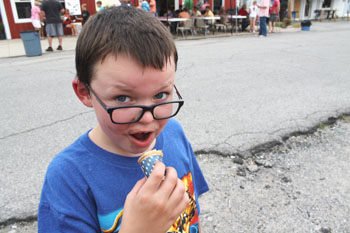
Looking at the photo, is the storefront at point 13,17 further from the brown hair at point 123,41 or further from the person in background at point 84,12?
the brown hair at point 123,41

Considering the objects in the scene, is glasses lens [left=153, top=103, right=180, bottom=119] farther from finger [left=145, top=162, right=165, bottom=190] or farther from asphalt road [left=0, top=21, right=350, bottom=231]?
asphalt road [left=0, top=21, right=350, bottom=231]

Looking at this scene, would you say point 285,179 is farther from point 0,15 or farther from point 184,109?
point 0,15

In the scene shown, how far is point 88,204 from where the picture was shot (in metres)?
1.00

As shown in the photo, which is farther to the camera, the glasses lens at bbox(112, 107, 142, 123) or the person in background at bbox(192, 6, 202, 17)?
the person in background at bbox(192, 6, 202, 17)

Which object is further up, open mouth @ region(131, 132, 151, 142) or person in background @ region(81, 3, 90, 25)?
person in background @ region(81, 3, 90, 25)

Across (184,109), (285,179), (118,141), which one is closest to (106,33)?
(118,141)

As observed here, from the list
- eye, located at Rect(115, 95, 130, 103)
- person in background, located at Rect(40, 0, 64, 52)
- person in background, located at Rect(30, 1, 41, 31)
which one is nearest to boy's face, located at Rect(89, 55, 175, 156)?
eye, located at Rect(115, 95, 130, 103)

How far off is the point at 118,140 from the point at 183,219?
45cm

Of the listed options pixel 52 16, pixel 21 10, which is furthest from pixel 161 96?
pixel 21 10

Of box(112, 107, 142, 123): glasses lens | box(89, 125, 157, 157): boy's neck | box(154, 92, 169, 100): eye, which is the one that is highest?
box(154, 92, 169, 100): eye

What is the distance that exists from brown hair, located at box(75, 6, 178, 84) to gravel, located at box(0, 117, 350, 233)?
4.65 ft

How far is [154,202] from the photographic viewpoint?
2.83 ft

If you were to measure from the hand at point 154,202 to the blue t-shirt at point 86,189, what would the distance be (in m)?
0.15

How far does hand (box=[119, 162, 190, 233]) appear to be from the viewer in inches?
33.7
